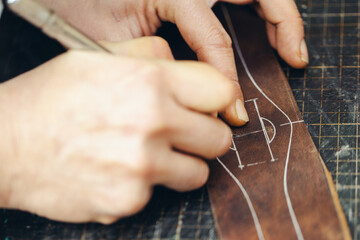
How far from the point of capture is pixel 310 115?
820 millimetres

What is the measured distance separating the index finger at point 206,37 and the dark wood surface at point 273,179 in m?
0.06

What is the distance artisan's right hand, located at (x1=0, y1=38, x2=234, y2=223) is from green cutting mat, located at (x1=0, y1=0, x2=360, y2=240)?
0.08 m

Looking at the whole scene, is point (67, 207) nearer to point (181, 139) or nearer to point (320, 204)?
point (181, 139)

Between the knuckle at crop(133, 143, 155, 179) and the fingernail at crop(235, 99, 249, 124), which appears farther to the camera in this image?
the fingernail at crop(235, 99, 249, 124)

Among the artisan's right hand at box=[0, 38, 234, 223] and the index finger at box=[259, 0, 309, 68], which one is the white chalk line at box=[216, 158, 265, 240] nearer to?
the artisan's right hand at box=[0, 38, 234, 223]

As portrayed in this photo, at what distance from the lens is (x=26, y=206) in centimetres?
68

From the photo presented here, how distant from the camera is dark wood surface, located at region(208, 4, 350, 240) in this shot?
2.17 feet

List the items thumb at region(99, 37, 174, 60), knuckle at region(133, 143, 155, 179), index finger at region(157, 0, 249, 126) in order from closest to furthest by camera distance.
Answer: knuckle at region(133, 143, 155, 179) < thumb at region(99, 37, 174, 60) < index finger at region(157, 0, 249, 126)

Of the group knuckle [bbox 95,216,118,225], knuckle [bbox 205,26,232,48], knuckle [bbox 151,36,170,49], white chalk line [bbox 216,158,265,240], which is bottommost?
white chalk line [bbox 216,158,265,240]

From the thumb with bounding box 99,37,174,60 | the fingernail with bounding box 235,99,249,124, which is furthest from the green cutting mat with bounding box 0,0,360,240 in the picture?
the thumb with bounding box 99,37,174,60

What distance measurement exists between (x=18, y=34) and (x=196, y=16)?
22.4 inches

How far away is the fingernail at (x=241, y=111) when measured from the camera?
77 cm

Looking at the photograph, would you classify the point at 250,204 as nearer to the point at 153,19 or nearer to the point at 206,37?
the point at 206,37

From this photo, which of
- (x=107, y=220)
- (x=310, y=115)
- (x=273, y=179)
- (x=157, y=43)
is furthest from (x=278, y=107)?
(x=107, y=220)
